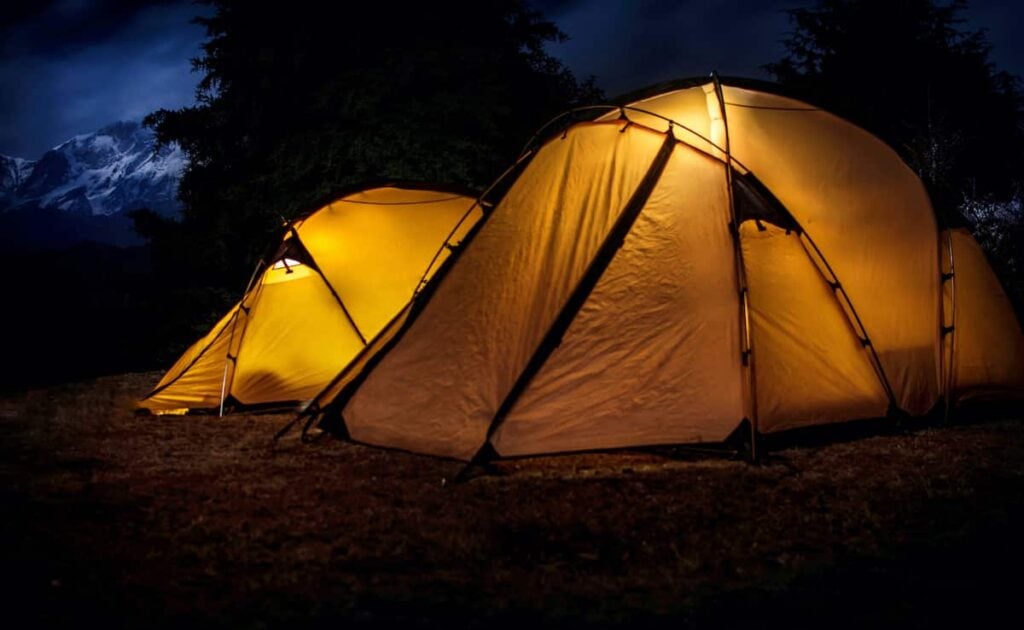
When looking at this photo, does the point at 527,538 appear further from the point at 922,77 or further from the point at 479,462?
the point at 922,77

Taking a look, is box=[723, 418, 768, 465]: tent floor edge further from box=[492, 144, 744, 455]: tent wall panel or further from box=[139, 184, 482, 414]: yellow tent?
box=[139, 184, 482, 414]: yellow tent

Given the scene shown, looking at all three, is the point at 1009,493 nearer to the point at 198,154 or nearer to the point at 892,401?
the point at 892,401

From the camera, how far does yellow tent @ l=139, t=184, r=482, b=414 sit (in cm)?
765

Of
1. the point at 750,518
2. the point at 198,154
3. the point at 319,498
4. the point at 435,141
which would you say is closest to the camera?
the point at 750,518

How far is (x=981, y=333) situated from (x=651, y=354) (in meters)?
3.11

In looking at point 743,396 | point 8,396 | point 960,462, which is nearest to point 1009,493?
point 960,462

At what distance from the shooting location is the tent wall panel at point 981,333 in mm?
5715

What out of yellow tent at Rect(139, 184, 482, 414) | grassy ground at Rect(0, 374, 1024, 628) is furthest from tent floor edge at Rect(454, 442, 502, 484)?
yellow tent at Rect(139, 184, 482, 414)

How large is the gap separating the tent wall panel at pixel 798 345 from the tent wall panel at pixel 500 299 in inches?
44.5

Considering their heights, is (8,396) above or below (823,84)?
below

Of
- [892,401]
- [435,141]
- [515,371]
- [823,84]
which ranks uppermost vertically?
[823,84]

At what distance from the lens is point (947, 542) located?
11.0 feet

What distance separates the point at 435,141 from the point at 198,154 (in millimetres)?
6771

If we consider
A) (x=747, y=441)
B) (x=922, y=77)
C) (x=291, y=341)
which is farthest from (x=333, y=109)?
(x=922, y=77)
